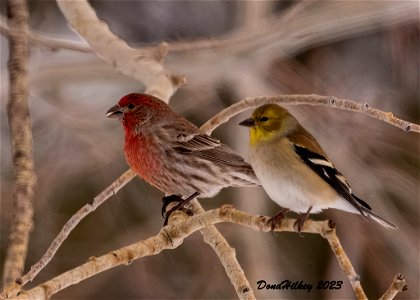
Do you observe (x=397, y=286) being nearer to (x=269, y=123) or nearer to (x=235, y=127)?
(x=269, y=123)

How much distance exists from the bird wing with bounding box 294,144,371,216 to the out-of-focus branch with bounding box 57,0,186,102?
72 cm

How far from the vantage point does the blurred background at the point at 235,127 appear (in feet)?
7.79

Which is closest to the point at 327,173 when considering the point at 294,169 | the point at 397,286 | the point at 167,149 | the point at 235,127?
the point at 294,169

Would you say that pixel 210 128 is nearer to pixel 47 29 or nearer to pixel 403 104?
pixel 403 104

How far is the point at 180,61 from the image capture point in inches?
116

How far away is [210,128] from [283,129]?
40cm

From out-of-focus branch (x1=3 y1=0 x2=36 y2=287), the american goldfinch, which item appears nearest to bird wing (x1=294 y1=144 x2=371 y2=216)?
the american goldfinch

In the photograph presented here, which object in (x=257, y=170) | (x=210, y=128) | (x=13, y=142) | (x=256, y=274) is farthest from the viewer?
(x=256, y=274)

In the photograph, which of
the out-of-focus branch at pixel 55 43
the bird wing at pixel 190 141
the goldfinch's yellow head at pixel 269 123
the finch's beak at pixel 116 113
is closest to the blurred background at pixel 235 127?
the out-of-focus branch at pixel 55 43

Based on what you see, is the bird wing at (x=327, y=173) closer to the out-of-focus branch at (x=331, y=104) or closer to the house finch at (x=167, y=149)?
the out-of-focus branch at (x=331, y=104)

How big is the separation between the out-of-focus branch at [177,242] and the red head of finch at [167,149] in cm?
26

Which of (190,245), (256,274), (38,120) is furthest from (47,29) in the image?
(256,274)

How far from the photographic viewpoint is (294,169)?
1223mm

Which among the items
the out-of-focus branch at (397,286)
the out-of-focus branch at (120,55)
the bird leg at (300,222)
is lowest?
the out-of-focus branch at (397,286)
